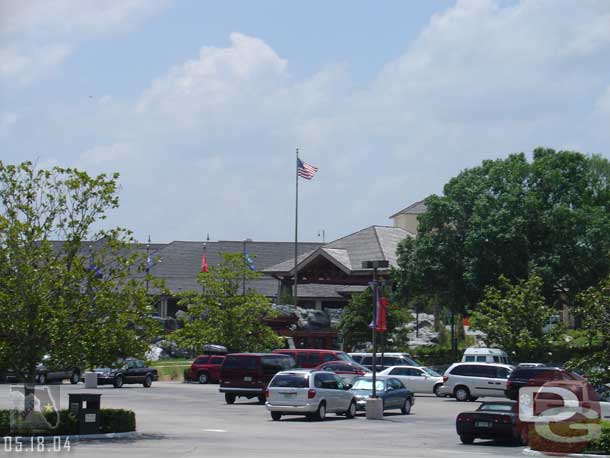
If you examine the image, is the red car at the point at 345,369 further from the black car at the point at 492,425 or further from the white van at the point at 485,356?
the black car at the point at 492,425

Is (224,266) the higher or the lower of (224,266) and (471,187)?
the lower

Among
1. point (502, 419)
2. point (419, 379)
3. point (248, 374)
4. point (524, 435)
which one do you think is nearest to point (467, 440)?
point (502, 419)

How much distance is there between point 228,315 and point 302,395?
23.7 m

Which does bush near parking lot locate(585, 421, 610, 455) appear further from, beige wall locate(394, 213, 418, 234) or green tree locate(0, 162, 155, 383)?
beige wall locate(394, 213, 418, 234)

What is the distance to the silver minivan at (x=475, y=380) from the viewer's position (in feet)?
141

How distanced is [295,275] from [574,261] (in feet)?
62.3

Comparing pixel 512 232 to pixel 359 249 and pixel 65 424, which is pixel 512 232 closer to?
pixel 359 249

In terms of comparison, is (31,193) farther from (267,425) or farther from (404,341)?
(404,341)

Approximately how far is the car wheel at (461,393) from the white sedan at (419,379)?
1.71 m

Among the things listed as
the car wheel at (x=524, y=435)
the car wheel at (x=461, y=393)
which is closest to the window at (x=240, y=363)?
the car wheel at (x=461, y=393)

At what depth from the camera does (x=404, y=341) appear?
59969 mm

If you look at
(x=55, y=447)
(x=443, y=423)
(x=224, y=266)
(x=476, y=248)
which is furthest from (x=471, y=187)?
(x=55, y=447)

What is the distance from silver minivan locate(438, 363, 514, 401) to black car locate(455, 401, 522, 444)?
17.2 metres

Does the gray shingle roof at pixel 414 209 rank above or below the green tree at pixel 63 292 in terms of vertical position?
above
